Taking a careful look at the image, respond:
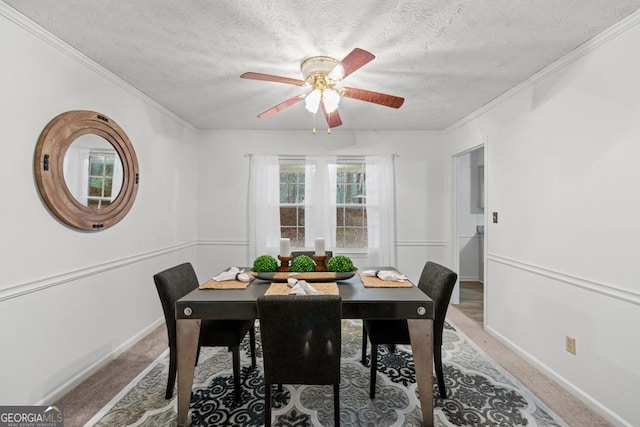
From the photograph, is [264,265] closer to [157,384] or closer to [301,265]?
[301,265]

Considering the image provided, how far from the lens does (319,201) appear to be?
4234mm

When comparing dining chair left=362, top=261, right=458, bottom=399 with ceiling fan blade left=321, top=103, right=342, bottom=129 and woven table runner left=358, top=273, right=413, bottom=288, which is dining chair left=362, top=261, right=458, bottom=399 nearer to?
woven table runner left=358, top=273, right=413, bottom=288

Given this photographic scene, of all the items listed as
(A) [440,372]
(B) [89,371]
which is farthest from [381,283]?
(B) [89,371]

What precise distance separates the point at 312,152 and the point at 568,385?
3.47 meters

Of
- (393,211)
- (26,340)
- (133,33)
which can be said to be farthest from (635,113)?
(26,340)

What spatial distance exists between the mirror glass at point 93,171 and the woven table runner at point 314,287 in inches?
60.1

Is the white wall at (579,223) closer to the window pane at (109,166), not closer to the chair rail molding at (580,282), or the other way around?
the chair rail molding at (580,282)

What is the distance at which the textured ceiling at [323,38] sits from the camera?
1.69m

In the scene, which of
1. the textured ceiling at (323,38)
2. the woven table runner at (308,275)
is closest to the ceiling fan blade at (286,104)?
the textured ceiling at (323,38)

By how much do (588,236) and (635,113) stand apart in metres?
0.77

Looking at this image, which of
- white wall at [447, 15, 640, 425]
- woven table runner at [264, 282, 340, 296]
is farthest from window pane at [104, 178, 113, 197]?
white wall at [447, 15, 640, 425]

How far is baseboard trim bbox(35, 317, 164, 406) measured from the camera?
1995 millimetres

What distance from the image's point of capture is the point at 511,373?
241cm

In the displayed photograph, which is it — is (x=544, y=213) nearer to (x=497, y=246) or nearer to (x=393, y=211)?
(x=497, y=246)
